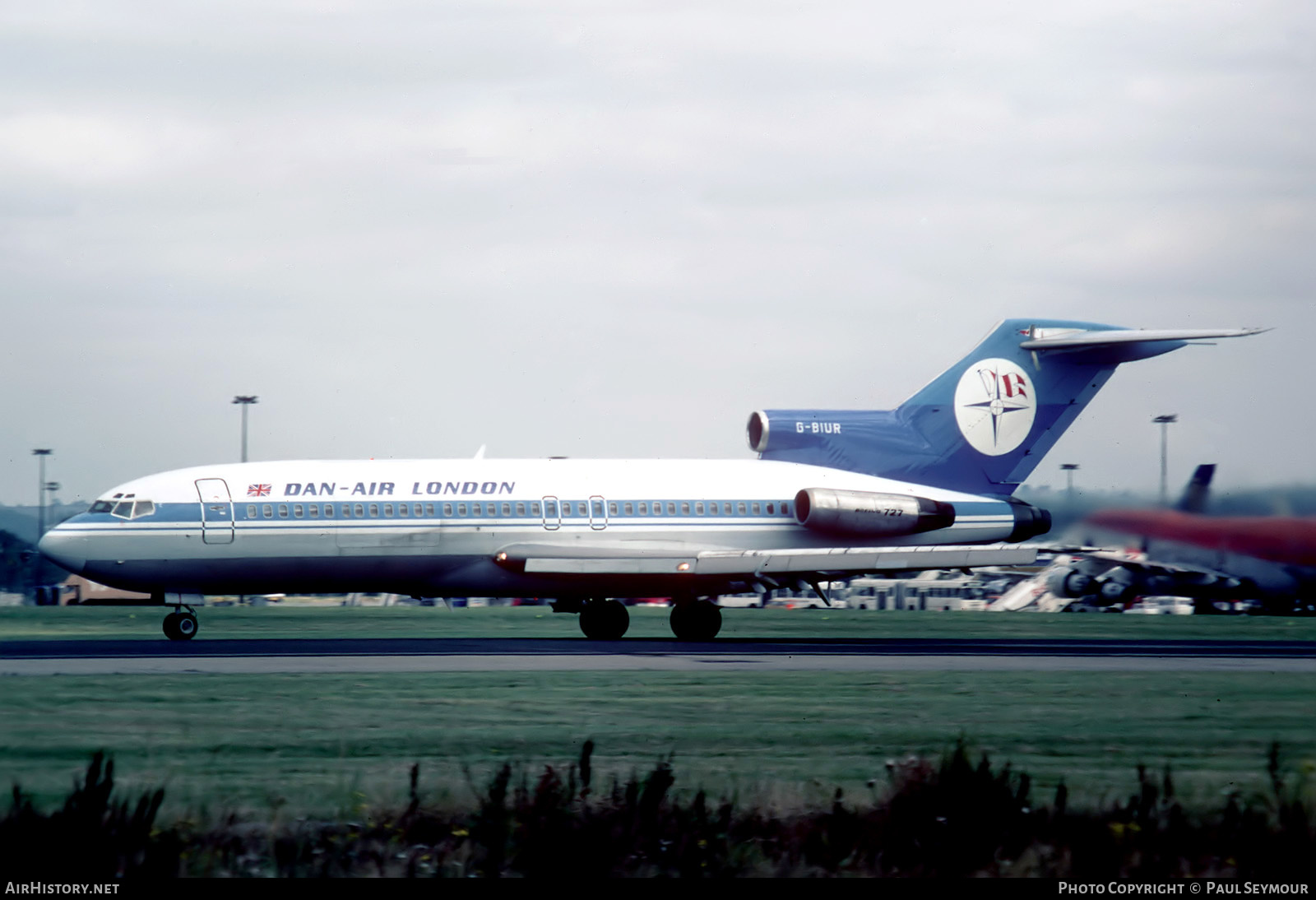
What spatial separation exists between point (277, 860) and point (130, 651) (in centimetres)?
2076

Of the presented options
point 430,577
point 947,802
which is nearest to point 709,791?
point 947,802

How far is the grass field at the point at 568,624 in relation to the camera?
42938 millimetres

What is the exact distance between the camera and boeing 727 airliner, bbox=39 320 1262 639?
38.0 meters

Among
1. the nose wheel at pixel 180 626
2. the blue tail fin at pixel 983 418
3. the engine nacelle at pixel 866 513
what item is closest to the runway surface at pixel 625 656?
the nose wheel at pixel 180 626

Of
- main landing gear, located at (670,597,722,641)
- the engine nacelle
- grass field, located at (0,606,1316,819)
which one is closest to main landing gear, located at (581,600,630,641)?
A: main landing gear, located at (670,597,722,641)

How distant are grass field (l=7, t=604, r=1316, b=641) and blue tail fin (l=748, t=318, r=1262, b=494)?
4.67 meters

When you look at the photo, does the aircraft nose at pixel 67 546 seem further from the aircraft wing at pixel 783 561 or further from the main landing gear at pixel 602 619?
the main landing gear at pixel 602 619

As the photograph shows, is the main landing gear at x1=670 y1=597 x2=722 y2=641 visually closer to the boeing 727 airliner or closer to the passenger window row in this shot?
the boeing 727 airliner

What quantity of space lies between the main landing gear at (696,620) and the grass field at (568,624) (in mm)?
1564

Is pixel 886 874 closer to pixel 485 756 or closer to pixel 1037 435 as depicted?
pixel 485 756

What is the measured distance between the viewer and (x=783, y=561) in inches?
1533

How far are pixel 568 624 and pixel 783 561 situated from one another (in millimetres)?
12842

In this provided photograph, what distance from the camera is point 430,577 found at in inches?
1545

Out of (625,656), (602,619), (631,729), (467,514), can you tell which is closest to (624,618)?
(602,619)
